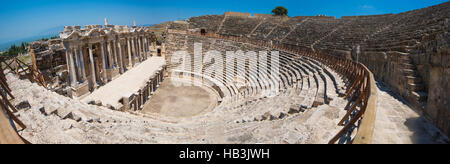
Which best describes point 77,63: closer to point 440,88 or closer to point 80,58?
point 80,58

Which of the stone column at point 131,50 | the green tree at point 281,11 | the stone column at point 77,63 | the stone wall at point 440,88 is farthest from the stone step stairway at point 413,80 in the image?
the green tree at point 281,11

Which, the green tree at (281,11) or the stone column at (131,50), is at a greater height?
the green tree at (281,11)

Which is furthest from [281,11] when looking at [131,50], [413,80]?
[413,80]

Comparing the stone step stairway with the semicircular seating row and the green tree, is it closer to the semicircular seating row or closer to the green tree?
the semicircular seating row

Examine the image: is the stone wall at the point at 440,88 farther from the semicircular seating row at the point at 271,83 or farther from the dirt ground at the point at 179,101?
the dirt ground at the point at 179,101

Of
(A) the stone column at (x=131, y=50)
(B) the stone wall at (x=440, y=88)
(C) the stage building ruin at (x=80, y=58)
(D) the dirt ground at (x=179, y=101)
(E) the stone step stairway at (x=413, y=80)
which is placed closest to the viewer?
(B) the stone wall at (x=440, y=88)

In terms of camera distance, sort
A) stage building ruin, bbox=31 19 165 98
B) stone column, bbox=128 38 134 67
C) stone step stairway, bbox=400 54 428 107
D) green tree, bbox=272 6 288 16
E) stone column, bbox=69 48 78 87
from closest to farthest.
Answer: stone step stairway, bbox=400 54 428 107, stage building ruin, bbox=31 19 165 98, stone column, bbox=69 48 78 87, stone column, bbox=128 38 134 67, green tree, bbox=272 6 288 16

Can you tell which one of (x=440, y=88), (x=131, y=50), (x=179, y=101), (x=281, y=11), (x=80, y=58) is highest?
(x=281, y=11)

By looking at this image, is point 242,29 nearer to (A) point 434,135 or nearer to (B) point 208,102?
(B) point 208,102

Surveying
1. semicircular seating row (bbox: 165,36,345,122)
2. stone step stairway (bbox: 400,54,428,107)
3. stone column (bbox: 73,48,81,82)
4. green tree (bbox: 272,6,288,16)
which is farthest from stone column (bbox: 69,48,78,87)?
green tree (bbox: 272,6,288,16)

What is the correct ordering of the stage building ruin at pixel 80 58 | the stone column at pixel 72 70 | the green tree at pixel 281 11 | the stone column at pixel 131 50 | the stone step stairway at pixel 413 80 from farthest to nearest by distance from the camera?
the green tree at pixel 281 11, the stone column at pixel 131 50, the stone column at pixel 72 70, the stage building ruin at pixel 80 58, the stone step stairway at pixel 413 80

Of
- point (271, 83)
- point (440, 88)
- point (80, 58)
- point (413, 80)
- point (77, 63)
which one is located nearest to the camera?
point (440, 88)

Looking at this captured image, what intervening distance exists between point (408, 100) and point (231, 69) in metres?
17.0

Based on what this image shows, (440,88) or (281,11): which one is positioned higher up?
(281,11)
